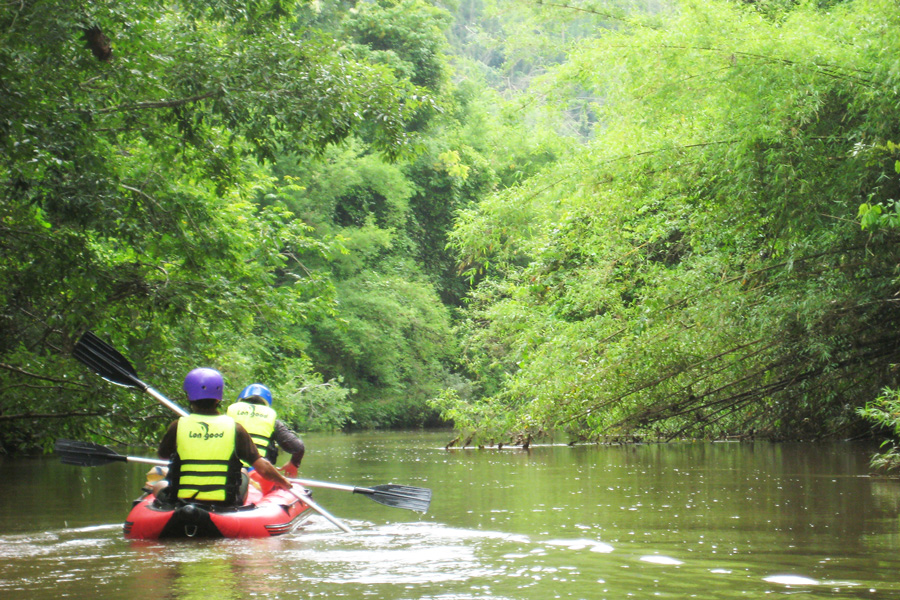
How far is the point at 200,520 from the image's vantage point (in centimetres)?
651

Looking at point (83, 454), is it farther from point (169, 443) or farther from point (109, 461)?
point (169, 443)

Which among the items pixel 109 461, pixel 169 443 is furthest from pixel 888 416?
pixel 109 461

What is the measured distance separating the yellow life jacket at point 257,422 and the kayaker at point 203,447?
3.32ft

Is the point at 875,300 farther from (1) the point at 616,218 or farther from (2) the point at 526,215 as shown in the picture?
(2) the point at 526,215

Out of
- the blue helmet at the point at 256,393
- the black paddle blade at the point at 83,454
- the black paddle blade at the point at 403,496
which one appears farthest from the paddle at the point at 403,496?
the black paddle blade at the point at 83,454

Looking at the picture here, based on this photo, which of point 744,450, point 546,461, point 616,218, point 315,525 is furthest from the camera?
point 744,450

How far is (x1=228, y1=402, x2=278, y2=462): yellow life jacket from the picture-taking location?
779 centimetres

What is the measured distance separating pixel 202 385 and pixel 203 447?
43 cm

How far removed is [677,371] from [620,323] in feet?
3.60

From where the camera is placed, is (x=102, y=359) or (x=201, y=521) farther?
(x=102, y=359)

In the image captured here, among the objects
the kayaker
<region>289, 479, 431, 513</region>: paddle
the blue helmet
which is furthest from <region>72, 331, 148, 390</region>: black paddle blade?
<region>289, 479, 431, 513</region>: paddle

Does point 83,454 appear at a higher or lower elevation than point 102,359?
lower

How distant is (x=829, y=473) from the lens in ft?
35.2

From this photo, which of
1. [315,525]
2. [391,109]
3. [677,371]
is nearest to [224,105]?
[391,109]
